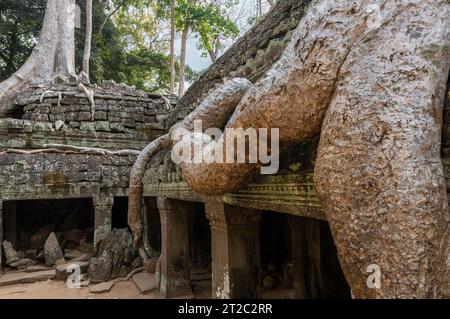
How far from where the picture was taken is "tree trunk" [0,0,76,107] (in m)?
10.7

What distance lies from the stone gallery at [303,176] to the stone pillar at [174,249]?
0.05ft

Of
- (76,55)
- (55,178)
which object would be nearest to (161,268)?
(55,178)

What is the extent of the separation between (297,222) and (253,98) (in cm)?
303

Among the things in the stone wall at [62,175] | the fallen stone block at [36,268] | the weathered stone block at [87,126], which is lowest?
the fallen stone block at [36,268]

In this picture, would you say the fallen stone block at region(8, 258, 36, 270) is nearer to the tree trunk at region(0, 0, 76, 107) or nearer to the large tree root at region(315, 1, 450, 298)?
the tree trunk at region(0, 0, 76, 107)

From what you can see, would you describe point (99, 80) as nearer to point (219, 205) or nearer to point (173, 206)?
point (173, 206)

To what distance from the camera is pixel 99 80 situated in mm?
14055

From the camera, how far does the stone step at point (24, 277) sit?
18.8 ft

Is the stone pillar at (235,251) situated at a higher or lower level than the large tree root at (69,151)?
lower

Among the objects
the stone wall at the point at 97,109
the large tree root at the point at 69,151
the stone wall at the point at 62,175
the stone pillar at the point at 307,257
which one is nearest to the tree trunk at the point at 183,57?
the stone wall at the point at 97,109

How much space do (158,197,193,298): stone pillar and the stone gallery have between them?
0.6 inches

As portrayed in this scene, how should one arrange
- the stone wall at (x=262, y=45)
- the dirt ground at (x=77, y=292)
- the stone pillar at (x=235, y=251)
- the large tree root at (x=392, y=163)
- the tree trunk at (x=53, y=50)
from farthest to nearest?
the tree trunk at (x=53, y=50) < the dirt ground at (x=77, y=292) < the stone pillar at (x=235, y=251) < the stone wall at (x=262, y=45) < the large tree root at (x=392, y=163)

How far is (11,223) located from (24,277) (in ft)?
6.48

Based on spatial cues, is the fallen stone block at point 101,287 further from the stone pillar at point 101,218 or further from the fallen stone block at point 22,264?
the fallen stone block at point 22,264
